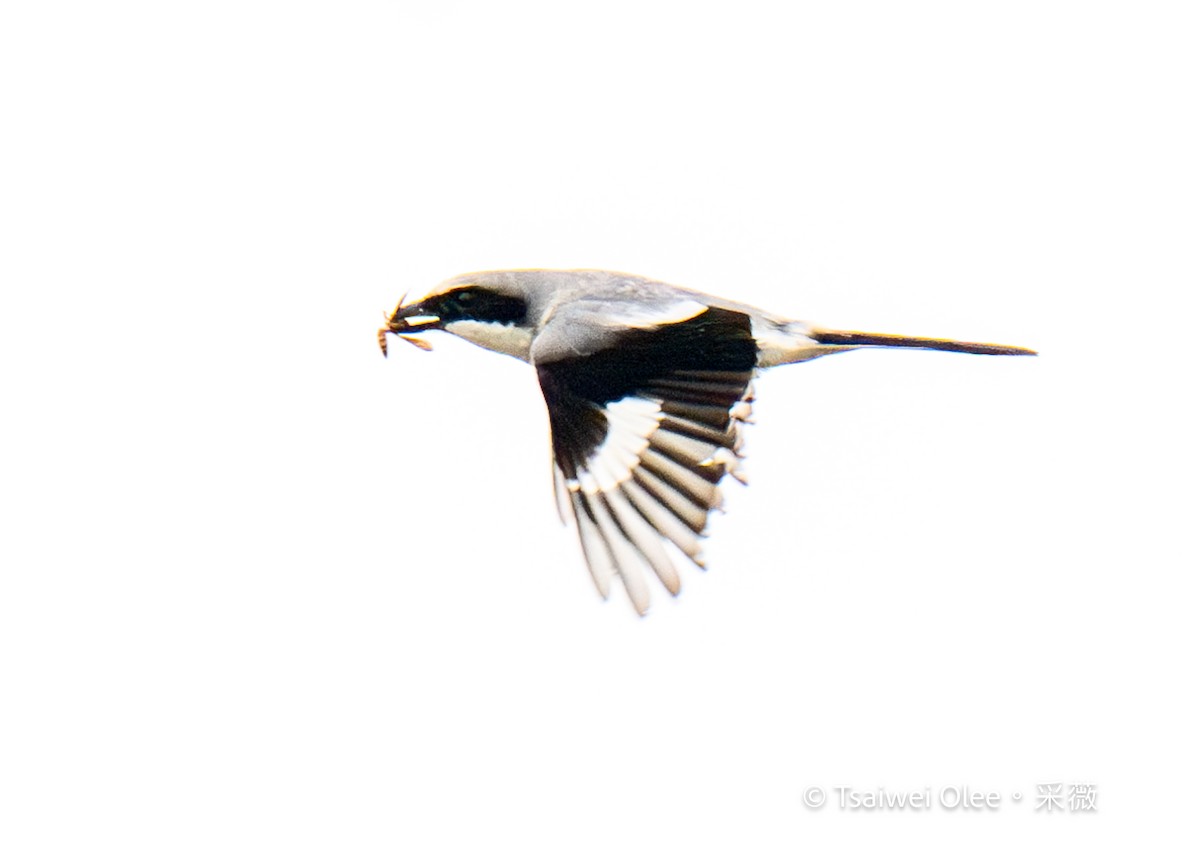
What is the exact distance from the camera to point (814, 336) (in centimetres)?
404

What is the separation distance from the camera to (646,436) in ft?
11.7

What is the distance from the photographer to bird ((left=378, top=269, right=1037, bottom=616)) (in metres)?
3.43

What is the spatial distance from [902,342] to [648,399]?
2.46ft

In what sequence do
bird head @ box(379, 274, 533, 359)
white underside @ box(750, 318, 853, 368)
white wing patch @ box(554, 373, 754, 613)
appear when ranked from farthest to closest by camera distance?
bird head @ box(379, 274, 533, 359) < white underside @ box(750, 318, 853, 368) < white wing patch @ box(554, 373, 754, 613)

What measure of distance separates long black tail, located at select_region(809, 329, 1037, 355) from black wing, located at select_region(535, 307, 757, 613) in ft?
1.16

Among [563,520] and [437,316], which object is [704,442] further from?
[437,316]

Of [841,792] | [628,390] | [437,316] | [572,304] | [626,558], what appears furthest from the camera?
Answer: [841,792]

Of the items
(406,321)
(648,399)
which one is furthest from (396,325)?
(648,399)

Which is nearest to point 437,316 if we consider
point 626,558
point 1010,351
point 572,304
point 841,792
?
point 572,304

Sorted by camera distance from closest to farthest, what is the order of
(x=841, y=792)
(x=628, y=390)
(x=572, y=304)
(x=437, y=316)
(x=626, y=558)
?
(x=626, y=558) < (x=628, y=390) < (x=572, y=304) < (x=437, y=316) < (x=841, y=792)

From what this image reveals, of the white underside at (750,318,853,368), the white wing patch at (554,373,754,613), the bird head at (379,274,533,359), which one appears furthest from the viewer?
the bird head at (379,274,533,359)

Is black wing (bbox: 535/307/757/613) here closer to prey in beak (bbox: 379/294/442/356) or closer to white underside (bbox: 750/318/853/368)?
white underside (bbox: 750/318/853/368)

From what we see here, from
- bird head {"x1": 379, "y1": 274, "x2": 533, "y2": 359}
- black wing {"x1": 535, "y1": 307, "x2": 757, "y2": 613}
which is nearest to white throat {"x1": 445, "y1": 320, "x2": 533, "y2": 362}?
bird head {"x1": 379, "y1": 274, "x2": 533, "y2": 359}

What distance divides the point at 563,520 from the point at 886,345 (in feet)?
3.43
